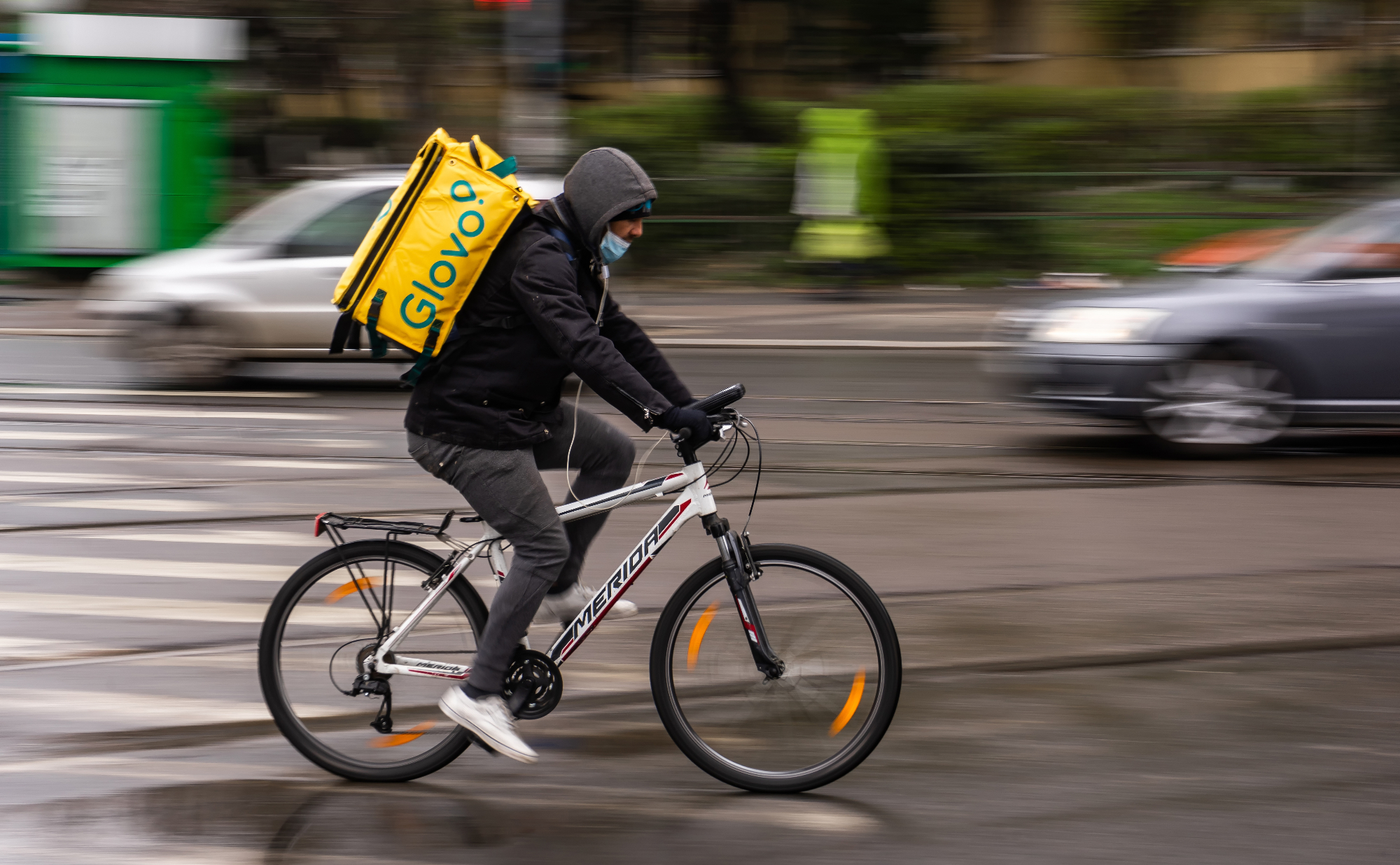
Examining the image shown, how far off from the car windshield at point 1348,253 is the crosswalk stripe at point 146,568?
19.7 feet

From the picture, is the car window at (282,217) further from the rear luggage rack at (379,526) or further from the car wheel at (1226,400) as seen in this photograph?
the rear luggage rack at (379,526)

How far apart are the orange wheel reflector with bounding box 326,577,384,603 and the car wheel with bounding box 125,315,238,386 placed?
8001 mm

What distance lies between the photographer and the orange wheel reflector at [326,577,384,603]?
4.25 m

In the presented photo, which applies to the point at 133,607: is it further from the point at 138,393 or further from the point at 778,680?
the point at 138,393

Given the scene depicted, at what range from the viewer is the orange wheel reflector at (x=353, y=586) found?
425cm

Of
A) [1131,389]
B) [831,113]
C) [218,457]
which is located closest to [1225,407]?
[1131,389]

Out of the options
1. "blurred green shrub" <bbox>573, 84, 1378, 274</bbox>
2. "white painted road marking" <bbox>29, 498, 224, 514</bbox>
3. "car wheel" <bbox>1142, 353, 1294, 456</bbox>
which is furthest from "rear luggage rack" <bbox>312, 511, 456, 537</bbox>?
"blurred green shrub" <bbox>573, 84, 1378, 274</bbox>

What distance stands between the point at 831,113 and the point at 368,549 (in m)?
14.3

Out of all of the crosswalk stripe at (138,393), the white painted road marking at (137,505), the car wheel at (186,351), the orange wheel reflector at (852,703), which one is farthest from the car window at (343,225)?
the orange wheel reflector at (852,703)

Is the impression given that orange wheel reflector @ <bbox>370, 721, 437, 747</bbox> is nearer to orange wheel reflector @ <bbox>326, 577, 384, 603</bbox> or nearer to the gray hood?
orange wheel reflector @ <bbox>326, 577, 384, 603</bbox>

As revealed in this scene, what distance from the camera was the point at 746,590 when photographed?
Result: 411 cm

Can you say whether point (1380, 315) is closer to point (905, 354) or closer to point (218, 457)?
point (905, 354)

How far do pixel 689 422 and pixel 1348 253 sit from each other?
252 inches

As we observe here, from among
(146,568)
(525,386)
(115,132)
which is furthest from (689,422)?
(115,132)
